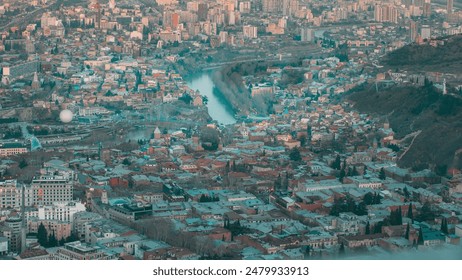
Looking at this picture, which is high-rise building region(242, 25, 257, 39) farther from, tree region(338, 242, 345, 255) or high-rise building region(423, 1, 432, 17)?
tree region(338, 242, 345, 255)

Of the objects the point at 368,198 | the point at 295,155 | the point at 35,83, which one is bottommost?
the point at 35,83

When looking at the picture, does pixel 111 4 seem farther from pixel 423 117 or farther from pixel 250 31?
pixel 423 117

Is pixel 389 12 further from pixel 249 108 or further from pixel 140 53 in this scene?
pixel 249 108

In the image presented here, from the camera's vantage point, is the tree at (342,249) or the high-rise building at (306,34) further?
the high-rise building at (306,34)

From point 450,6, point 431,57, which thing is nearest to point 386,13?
point 450,6

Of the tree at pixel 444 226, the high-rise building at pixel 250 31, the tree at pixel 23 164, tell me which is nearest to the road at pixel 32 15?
the high-rise building at pixel 250 31

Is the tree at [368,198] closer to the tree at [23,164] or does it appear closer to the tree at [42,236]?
the tree at [42,236]
